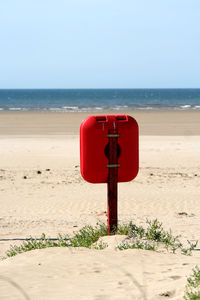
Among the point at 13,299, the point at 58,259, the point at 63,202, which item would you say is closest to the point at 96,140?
the point at 58,259

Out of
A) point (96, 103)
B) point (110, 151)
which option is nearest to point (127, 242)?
point (110, 151)

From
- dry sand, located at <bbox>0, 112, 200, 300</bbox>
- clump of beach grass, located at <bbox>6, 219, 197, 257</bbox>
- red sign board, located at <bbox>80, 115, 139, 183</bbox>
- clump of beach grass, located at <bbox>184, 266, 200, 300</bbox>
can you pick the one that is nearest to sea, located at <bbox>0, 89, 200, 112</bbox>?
dry sand, located at <bbox>0, 112, 200, 300</bbox>

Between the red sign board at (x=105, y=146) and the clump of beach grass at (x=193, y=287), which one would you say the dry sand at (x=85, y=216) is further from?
the red sign board at (x=105, y=146)

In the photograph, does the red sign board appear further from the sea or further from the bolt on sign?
the sea

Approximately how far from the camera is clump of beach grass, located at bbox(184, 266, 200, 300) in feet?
11.0

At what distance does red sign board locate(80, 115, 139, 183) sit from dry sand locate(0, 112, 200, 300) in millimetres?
772

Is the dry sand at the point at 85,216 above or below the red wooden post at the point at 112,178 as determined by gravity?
below

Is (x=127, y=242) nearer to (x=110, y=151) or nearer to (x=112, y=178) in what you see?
(x=112, y=178)

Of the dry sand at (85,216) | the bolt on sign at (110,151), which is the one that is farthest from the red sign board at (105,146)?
the dry sand at (85,216)

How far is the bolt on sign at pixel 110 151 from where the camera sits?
17.3 feet

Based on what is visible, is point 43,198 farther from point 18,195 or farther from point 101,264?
point 101,264

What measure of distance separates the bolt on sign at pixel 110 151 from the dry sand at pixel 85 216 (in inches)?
27.7

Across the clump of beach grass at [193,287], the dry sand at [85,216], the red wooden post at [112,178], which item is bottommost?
the dry sand at [85,216]

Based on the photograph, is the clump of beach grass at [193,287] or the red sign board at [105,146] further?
the red sign board at [105,146]
